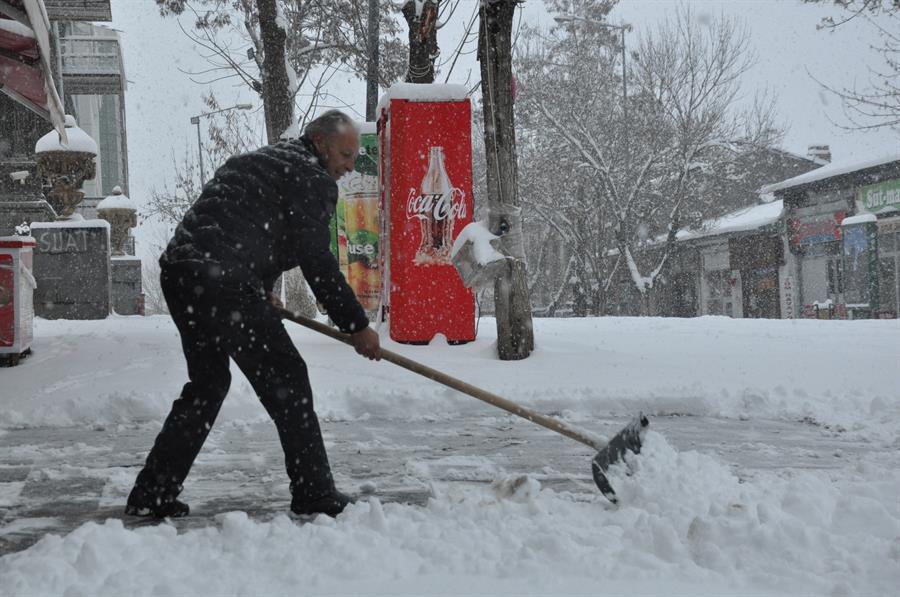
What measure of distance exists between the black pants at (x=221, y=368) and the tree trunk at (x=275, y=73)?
848cm

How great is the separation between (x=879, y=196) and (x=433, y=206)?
19.4m

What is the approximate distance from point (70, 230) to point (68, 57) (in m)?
19.7

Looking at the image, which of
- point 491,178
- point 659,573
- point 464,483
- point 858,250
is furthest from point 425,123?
point 858,250

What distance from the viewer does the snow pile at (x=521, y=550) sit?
2.56 meters

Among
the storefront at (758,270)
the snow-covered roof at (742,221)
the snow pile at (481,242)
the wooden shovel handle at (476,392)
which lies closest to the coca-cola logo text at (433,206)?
the snow pile at (481,242)

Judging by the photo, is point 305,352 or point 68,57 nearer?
point 305,352

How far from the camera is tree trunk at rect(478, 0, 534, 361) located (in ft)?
26.2

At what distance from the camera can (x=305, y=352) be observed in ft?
27.0

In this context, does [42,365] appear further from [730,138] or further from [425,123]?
[730,138]

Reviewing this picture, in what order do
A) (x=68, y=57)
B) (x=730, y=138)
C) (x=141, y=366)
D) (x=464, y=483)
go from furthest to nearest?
(x=68, y=57) < (x=730, y=138) < (x=141, y=366) < (x=464, y=483)

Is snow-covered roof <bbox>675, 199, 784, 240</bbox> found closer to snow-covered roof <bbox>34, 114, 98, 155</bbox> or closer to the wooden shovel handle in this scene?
snow-covered roof <bbox>34, 114, 98, 155</bbox>

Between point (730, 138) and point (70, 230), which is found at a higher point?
point (730, 138)

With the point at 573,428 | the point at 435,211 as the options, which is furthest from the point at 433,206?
the point at 573,428

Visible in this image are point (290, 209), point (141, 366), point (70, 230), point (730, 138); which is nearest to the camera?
point (290, 209)
